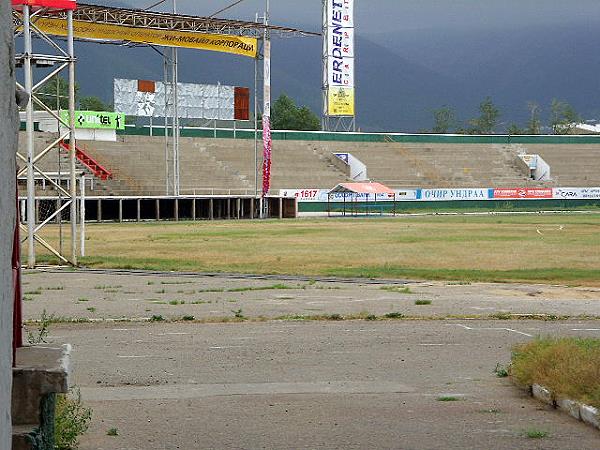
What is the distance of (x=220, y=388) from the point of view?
12.0 meters

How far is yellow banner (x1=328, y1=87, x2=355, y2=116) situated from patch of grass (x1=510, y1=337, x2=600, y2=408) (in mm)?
86512

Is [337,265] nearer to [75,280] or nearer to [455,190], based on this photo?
[75,280]

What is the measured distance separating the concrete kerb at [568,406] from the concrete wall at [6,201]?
696 centimetres

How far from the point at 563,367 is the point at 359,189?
7383cm

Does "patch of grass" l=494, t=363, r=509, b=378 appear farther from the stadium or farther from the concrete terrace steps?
the concrete terrace steps

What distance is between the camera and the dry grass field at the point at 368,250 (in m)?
32.5

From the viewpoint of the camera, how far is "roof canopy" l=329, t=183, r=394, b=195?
83750 millimetres

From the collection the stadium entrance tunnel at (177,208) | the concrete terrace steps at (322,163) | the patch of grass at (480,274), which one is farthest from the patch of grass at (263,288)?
the concrete terrace steps at (322,163)

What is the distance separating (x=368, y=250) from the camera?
137 ft

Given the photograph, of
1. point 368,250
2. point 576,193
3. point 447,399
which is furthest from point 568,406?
point 576,193

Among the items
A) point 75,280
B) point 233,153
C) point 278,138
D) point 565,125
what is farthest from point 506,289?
point 565,125

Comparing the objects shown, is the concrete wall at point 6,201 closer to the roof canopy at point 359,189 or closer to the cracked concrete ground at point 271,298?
the cracked concrete ground at point 271,298

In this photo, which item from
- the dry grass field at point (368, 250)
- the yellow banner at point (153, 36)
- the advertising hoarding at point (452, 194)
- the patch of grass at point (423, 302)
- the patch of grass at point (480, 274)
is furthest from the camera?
the advertising hoarding at point (452, 194)

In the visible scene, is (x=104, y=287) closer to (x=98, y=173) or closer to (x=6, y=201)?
(x=6, y=201)
